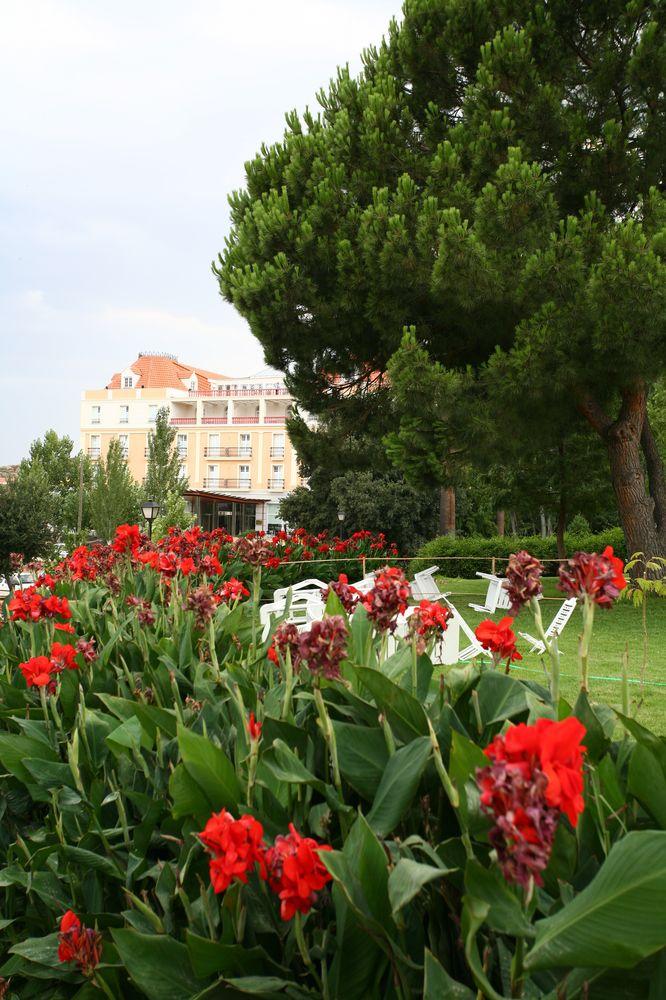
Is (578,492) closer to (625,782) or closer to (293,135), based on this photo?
(293,135)

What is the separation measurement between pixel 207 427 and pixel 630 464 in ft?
163

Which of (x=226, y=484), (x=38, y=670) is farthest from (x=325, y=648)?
(x=226, y=484)

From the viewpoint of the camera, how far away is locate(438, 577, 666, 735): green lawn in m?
5.96

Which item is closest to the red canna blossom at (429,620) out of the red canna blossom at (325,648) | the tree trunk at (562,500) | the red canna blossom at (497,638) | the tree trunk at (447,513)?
the red canna blossom at (497,638)

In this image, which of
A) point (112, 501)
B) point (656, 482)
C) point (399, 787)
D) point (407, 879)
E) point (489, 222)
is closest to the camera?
point (407, 879)

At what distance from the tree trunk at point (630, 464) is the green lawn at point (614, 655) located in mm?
1154

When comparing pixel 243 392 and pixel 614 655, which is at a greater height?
pixel 243 392

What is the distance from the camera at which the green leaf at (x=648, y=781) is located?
110 cm

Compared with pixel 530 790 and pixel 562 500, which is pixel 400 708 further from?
pixel 562 500

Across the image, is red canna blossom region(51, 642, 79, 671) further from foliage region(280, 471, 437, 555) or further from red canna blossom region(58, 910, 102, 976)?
foliage region(280, 471, 437, 555)

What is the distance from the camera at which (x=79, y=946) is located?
4.15ft

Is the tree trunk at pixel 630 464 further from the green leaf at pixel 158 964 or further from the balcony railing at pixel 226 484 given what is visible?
the balcony railing at pixel 226 484

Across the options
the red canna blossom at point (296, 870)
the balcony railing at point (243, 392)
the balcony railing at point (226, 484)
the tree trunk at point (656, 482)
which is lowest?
Answer: the red canna blossom at point (296, 870)

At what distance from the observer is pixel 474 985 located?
1.03 metres
